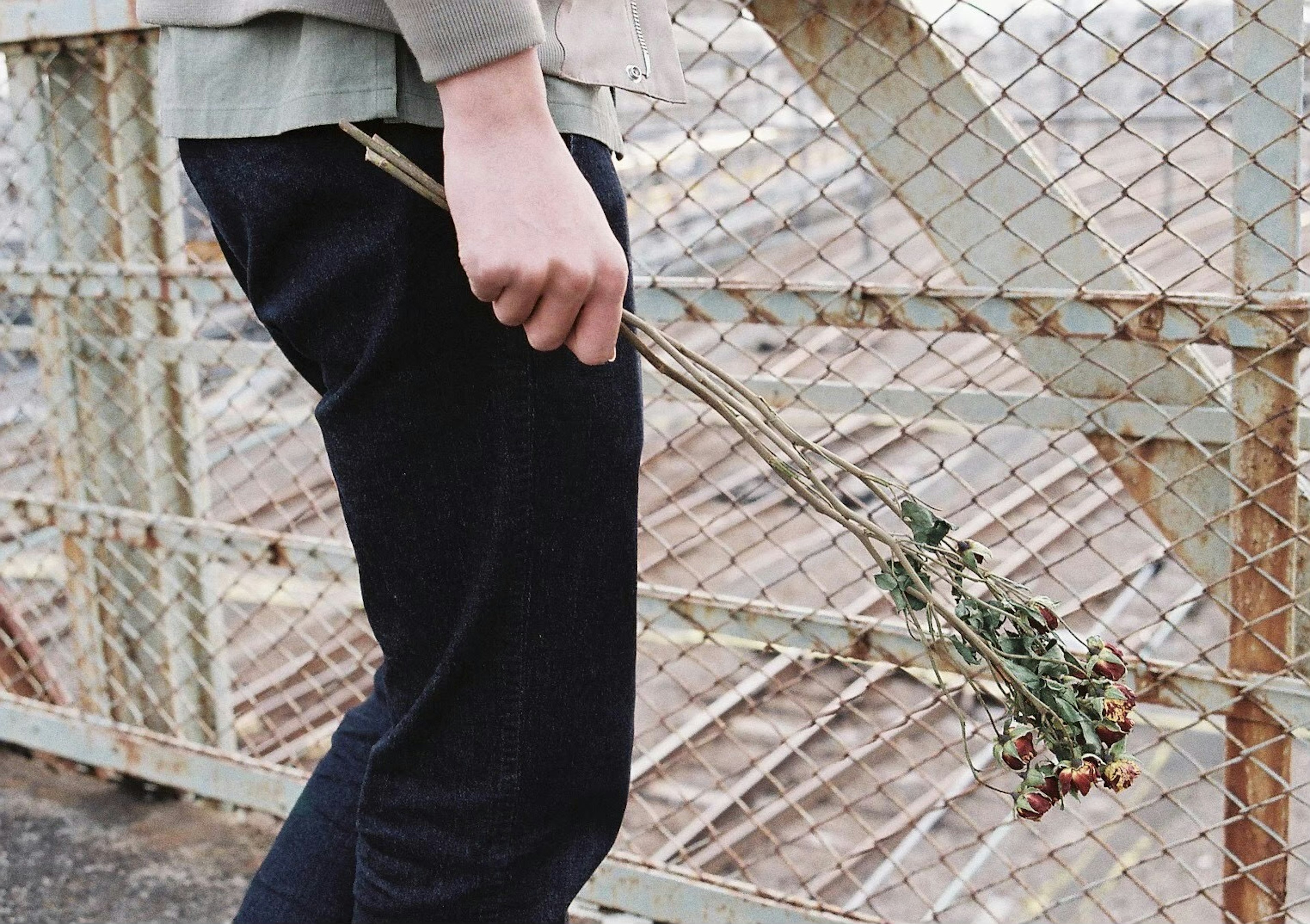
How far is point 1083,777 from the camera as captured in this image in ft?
2.89

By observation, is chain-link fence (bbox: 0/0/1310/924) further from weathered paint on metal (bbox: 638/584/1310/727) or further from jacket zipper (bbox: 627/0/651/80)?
jacket zipper (bbox: 627/0/651/80)

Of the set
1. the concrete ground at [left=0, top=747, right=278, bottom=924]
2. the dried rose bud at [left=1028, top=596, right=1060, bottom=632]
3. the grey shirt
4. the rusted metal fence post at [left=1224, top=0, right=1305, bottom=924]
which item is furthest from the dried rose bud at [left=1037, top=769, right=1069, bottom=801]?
the concrete ground at [left=0, top=747, right=278, bottom=924]

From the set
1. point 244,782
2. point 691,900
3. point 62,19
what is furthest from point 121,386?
point 691,900

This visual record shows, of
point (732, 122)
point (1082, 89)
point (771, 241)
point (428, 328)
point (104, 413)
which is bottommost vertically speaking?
point (771, 241)

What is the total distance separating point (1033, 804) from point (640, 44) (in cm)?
62

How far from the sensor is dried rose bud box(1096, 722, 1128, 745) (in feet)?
2.95

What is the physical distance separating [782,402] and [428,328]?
3.04ft

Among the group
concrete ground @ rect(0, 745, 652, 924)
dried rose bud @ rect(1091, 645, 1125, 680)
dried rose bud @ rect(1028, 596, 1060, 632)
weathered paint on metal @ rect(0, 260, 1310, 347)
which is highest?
dried rose bud @ rect(1028, 596, 1060, 632)

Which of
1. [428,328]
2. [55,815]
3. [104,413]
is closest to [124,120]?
[104,413]

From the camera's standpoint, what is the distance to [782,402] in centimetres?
172

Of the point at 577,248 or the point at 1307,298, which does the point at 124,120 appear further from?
the point at 1307,298

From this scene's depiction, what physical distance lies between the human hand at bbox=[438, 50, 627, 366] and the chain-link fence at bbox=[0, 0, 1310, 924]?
18.5 inches

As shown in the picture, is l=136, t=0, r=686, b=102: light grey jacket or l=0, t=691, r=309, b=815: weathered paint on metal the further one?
l=0, t=691, r=309, b=815: weathered paint on metal

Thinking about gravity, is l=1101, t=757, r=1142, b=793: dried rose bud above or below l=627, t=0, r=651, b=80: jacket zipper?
below
